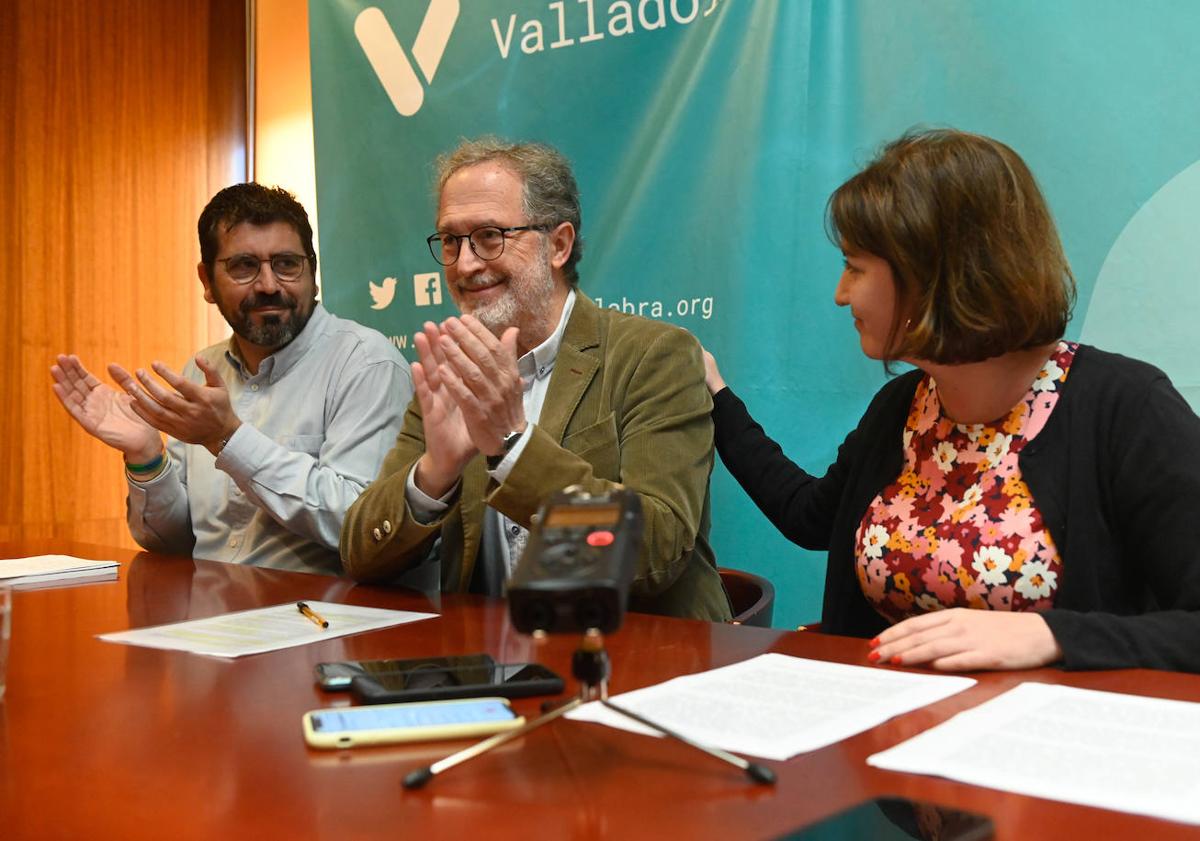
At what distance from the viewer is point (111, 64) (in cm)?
416

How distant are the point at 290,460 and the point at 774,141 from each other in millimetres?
1268

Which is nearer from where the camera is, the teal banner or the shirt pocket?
the shirt pocket

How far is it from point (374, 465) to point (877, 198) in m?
1.28

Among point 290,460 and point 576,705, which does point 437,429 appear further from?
point 576,705

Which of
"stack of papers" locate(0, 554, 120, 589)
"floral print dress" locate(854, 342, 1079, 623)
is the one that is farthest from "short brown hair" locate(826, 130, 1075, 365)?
"stack of papers" locate(0, 554, 120, 589)

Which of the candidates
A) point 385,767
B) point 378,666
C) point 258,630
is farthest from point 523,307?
point 385,767

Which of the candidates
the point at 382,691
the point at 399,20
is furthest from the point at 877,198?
the point at 399,20

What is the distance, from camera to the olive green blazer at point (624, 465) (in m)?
1.84

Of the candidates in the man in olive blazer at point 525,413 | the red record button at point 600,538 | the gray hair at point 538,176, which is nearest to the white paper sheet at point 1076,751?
the red record button at point 600,538

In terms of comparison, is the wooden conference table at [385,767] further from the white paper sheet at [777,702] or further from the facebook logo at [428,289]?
the facebook logo at [428,289]

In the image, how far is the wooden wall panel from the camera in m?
3.97

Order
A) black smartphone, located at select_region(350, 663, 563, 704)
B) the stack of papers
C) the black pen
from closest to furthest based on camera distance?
black smartphone, located at select_region(350, 663, 563, 704) → the black pen → the stack of papers

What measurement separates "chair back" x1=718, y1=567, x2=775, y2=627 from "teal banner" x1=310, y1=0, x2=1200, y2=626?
461 millimetres

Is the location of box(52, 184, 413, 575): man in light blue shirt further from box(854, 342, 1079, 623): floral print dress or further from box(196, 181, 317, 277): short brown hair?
box(854, 342, 1079, 623): floral print dress
